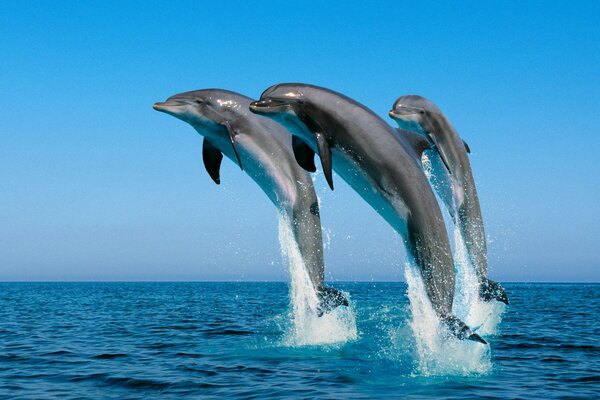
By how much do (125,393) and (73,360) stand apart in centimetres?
440

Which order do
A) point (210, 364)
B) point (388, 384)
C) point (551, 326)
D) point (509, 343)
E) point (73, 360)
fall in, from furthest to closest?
point (551, 326), point (509, 343), point (73, 360), point (210, 364), point (388, 384)

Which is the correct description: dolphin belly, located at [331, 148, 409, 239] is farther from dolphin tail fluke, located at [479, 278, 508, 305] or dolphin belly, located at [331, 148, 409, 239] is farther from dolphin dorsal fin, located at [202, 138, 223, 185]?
dolphin tail fluke, located at [479, 278, 508, 305]

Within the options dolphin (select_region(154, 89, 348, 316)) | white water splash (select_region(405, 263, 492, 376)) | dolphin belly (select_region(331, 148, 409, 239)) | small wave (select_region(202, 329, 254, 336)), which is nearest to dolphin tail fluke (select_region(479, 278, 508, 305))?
white water splash (select_region(405, 263, 492, 376))

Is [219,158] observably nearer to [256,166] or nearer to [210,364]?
[256,166]

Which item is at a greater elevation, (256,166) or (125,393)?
(256,166)

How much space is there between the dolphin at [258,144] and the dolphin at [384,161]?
2.62 m

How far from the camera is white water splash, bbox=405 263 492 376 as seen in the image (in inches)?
466

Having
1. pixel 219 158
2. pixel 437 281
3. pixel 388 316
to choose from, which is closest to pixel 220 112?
pixel 219 158

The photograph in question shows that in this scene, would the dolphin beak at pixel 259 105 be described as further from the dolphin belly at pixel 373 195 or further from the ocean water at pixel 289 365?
the ocean water at pixel 289 365

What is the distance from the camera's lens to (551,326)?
926 inches

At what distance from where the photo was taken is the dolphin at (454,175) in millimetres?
14930

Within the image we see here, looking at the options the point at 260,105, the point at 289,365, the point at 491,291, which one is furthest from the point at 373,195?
the point at 491,291

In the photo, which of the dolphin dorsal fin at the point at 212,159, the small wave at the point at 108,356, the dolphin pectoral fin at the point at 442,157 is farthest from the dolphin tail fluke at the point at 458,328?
the small wave at the point at 108,356

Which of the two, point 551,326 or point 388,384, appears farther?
point 551,326
